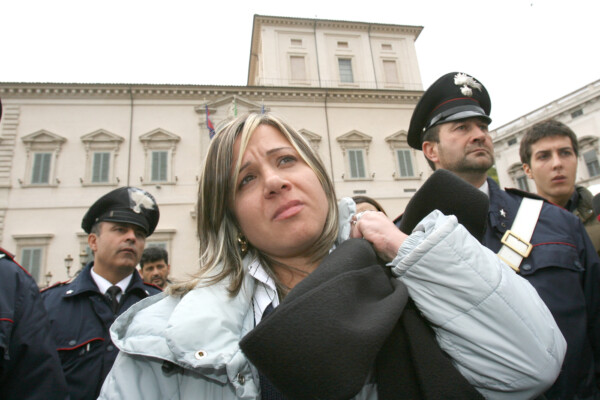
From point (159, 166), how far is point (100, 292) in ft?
57.0

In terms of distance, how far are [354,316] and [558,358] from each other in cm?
60

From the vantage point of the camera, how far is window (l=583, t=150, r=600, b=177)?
2419 cm

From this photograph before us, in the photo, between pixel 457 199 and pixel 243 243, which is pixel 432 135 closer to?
pixel 457 199

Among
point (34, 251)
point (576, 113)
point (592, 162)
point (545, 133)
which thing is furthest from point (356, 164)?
point (545, 133)

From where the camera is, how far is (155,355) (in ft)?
3.84

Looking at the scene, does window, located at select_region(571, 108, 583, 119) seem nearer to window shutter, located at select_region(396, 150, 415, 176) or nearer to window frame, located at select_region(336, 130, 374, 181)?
window shutter, located at select_region(396, 150, 415, 176)

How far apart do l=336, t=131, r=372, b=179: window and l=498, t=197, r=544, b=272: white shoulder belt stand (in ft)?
61.4

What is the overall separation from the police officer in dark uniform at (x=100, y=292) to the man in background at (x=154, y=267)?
244cm

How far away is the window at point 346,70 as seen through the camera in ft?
80.0

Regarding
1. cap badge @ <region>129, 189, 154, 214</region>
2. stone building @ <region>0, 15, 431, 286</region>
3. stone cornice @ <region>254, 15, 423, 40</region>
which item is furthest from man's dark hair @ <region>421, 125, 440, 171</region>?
stone cornice @ <region>254, 15, 423, 40</region>

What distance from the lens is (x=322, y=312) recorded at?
34.6 inches

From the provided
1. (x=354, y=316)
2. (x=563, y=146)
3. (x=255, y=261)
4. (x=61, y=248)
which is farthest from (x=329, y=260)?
(x=61, y=248)

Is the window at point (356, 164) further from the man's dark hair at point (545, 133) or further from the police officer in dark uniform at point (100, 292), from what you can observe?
the police officer in dark uniform at point (100, 292)

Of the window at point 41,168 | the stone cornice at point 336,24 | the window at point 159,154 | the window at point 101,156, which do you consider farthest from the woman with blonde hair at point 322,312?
the stone cornice at point 336,24
